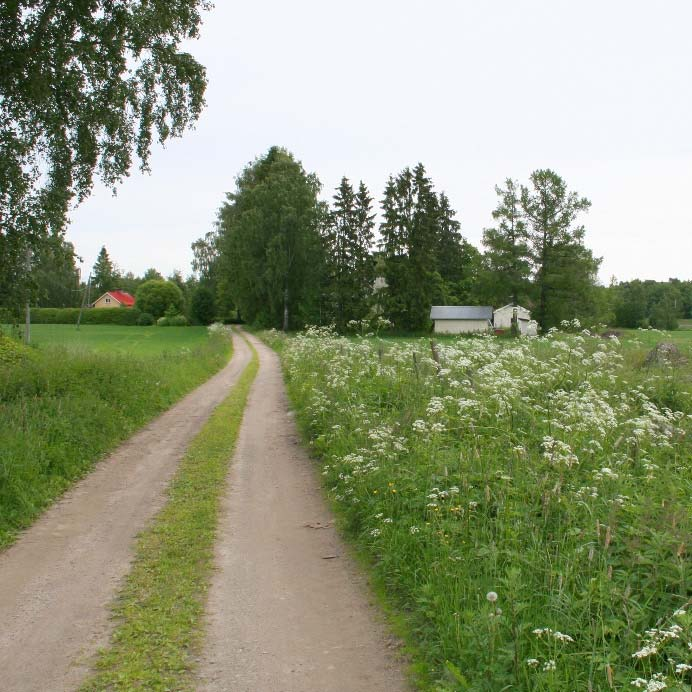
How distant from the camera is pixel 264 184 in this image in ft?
202

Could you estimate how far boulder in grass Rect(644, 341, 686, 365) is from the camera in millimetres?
13570

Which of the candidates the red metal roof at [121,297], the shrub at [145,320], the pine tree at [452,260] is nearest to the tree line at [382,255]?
the pine tree at [452,260]

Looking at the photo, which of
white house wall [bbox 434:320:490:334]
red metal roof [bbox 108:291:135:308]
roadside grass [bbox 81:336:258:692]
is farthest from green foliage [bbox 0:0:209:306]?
red metal roof [bbox 108:291:135:308]

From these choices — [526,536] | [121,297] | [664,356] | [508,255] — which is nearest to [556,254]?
[508,255]

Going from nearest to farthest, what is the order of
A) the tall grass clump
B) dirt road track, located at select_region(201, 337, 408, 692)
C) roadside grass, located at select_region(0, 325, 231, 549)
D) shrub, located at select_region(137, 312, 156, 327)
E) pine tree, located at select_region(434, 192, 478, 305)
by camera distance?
the tall grass clump, dirt road track, located at select_region(201, 337, 408, 692), roadside grass, located at select_region(0, 325, 231, 549), pine tree, located at select_region(434, 192, 478, 305), shrub, located at select_region(137, 312, 156, 327)

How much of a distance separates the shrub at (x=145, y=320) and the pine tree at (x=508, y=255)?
55.3m

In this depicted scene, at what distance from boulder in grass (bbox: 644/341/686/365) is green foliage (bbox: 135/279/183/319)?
3708 inches

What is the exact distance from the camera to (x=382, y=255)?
206 ft

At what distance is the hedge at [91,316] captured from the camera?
320ft

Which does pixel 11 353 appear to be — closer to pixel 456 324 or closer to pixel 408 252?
pixel 408 252

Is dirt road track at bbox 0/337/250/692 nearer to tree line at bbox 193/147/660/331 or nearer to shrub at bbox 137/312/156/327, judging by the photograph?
tree line at bbox 193/147/660/331

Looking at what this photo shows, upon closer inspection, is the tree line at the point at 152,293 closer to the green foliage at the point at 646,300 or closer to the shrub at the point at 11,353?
the shrub at the point at 11,353

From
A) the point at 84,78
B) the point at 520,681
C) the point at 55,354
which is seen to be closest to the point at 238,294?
the point at 55,354

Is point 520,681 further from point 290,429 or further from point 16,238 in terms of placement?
point 16,238
